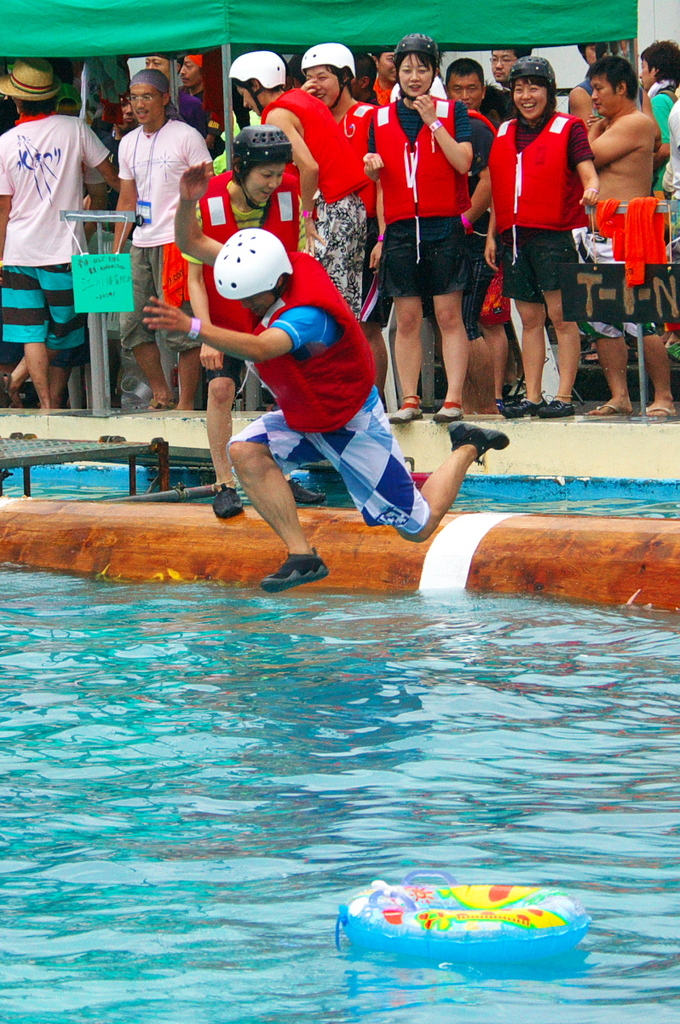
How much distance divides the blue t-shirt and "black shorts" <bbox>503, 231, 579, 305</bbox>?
12.7 ft

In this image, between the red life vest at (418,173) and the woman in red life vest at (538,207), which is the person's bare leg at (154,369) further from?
the woman in red life vest at (538,207)

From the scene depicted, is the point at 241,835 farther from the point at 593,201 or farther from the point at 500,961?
the point at 593,201

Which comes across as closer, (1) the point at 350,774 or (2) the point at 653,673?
(1) the point at 350,774

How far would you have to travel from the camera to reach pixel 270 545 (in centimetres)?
778

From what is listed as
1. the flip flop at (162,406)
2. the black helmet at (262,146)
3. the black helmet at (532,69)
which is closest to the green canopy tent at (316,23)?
the black helmet at (532,69)

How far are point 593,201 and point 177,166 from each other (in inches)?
117

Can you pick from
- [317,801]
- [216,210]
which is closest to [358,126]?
[216,210]

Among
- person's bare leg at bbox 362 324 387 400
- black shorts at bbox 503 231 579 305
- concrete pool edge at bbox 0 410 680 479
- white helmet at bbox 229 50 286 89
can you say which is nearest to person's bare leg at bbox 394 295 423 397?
concrete pool edge at bbox 0 410 680 479

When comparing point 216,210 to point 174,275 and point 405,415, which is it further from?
point 174,275

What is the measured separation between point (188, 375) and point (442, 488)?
464cm

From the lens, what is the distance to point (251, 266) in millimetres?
6238

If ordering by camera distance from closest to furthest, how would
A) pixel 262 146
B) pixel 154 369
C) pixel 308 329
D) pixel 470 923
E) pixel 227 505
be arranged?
pixel 470 923 → pixel 308 329 → pixel 262 146 → pixel 227 505 → pixel 154 369

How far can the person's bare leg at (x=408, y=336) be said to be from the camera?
10.1 meters

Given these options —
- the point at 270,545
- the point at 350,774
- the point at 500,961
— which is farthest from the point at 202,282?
the point at 500,961
